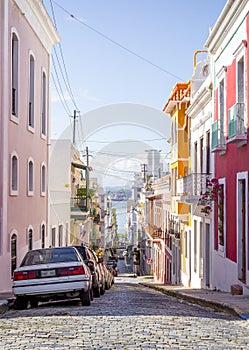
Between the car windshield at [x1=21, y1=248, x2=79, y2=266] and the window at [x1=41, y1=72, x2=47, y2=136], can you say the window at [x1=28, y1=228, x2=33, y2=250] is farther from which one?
the car windshield at [x1=21, y1=248, x2=79, y2=266]

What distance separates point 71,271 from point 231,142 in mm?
5539

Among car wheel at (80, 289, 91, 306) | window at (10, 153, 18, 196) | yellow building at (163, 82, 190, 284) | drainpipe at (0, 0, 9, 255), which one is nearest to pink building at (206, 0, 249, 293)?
car wheel at (80, 289, 91, 306)

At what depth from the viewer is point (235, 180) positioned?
16.2 meters

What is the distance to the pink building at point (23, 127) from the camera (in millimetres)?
17344

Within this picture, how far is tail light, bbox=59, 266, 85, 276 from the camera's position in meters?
12.2

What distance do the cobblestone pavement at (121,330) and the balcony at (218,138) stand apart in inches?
289

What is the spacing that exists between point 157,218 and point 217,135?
31.9 m

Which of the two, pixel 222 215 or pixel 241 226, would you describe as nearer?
pixel 241 226

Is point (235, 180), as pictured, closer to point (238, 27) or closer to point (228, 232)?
point (228, 232)

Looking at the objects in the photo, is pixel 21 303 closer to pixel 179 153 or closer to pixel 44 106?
pixel 44 106

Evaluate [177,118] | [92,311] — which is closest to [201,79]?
[177,118]

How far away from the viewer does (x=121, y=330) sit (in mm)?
8547

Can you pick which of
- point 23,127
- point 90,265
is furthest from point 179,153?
point 90,265

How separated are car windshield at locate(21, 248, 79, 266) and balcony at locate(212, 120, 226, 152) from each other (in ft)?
20.8
